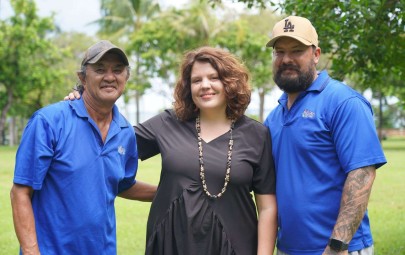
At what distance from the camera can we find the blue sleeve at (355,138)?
3.53 m

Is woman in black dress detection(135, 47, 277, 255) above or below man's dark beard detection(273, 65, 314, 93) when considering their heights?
below

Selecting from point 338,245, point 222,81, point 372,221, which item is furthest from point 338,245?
point 372,221

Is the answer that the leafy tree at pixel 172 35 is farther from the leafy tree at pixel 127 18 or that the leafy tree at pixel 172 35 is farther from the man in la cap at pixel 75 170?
the man in la cap at pixel 75 170

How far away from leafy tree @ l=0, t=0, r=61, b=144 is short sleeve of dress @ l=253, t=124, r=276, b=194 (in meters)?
31.8

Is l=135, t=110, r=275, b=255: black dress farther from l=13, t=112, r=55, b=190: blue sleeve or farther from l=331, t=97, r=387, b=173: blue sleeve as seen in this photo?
l=13, t=112, r=55, b=190: blue sleeve

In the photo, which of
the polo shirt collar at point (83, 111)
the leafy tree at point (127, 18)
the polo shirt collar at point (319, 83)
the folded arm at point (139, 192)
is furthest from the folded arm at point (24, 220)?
the leafy tree at point (127, 18)

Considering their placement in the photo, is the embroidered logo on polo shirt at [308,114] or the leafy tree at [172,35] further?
the leafy tree at [172,35]

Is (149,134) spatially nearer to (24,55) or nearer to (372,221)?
(372,221)

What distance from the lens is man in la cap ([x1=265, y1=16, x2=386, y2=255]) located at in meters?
3.55

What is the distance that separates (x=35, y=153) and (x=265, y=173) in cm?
146

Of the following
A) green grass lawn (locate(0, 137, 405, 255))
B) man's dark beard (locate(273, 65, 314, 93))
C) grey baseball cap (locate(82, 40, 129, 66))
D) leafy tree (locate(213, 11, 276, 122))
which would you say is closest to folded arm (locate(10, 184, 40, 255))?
grey baseball cap (locate(82, 40, 129, 66))

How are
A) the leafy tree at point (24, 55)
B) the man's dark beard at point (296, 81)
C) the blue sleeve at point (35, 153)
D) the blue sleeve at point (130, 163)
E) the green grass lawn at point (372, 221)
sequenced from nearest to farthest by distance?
1. the blue sleeve at point (35, 153)
2. the man's dark beard at point (296, 81)
3. the blue sleeve at point (130, 163)
4. the green grass lawn at point (372, 221)
5. the leafy tree at point (24, 55)

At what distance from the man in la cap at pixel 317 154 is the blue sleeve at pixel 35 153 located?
146 cm

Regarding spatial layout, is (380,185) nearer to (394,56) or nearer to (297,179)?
(394,56)
